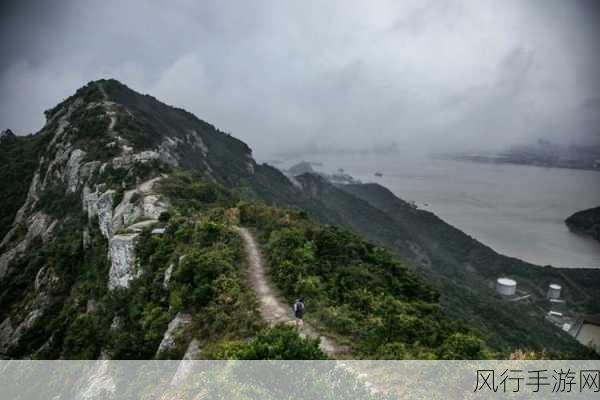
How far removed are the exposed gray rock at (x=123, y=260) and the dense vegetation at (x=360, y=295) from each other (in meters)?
9.29

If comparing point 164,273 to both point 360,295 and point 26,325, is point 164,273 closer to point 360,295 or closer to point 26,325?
point 360,295

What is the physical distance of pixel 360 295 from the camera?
51.0 ft

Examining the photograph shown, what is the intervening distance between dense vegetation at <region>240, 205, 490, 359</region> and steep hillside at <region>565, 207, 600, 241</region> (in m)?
202

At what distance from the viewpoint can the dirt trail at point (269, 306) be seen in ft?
37.5

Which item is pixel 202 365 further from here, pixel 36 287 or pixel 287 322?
pixel 36 287

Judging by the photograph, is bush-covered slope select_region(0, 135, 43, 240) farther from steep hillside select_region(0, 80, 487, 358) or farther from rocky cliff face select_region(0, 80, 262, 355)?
rocky cliff face select_region(0, 80, 262, 355)

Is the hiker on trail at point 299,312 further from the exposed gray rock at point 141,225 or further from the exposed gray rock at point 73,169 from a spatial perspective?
the exposed gray rock at point 73,169

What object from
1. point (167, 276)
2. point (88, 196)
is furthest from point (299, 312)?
point (88, 196)

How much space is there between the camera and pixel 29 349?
2798cm

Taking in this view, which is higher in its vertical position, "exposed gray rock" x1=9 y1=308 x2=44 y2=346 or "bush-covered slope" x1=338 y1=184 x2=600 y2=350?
"exposed gray rock" x1=9 y1=308 x2=44 y2=346

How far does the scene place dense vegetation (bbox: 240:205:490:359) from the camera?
35.3 ft

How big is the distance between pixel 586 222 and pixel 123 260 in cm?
21742

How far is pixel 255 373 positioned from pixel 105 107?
2765 inches

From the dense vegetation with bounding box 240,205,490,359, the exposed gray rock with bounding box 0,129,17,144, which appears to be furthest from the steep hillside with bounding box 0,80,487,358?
the exposed gray rock with bounding box 0,129,17,144
